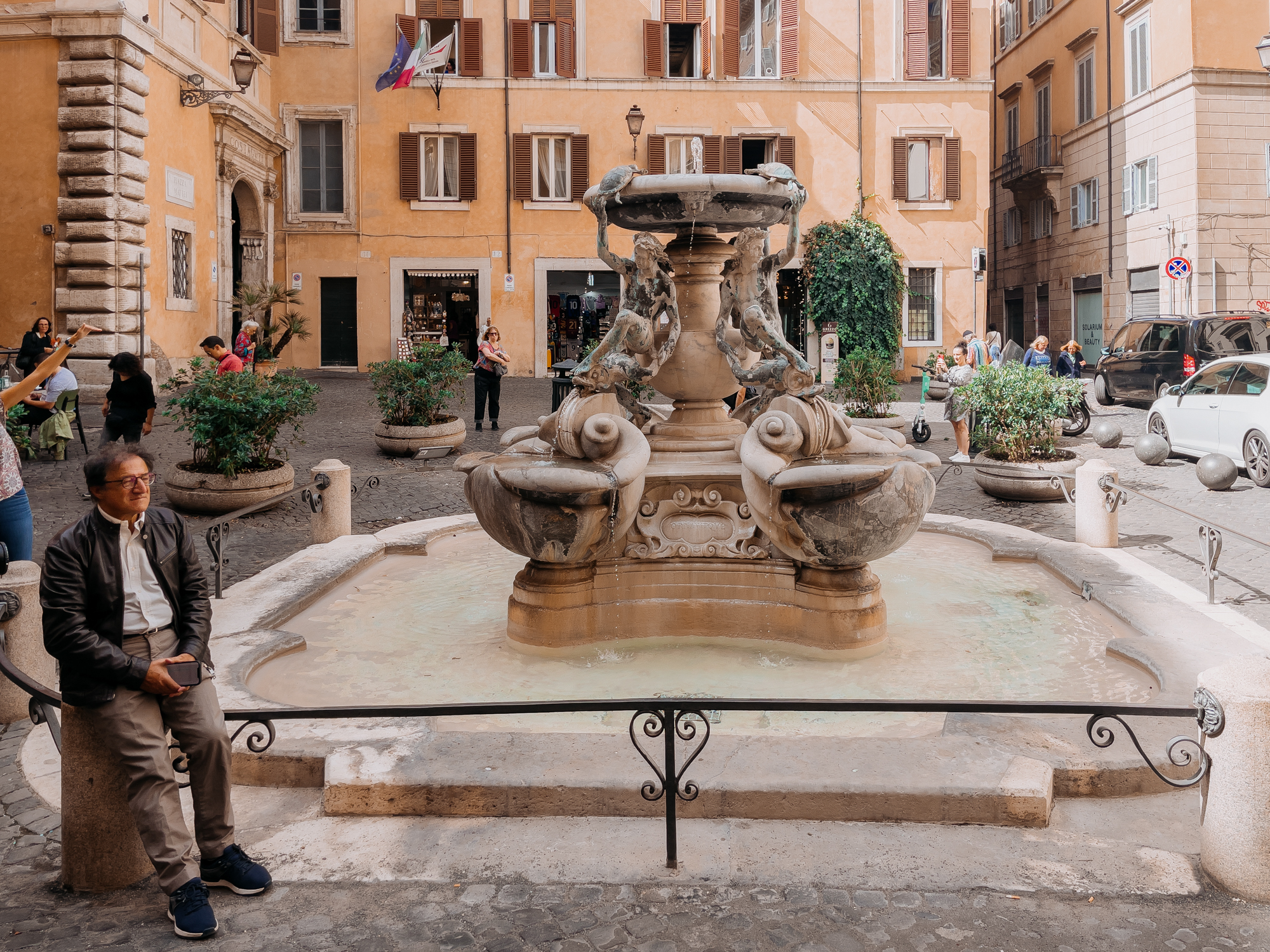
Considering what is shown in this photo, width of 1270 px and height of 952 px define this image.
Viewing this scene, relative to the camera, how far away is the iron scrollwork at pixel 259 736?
369cm

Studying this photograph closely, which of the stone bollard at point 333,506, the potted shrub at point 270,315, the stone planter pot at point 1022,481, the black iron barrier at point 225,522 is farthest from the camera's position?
the potted shrub at point 270,315

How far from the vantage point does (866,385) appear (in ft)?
47.6

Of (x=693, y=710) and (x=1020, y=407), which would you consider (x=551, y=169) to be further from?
(x=693, y=710)

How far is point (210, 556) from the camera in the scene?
8.34 metres

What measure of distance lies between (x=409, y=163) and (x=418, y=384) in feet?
47.2

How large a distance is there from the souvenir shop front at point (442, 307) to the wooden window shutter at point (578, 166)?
3152 mm

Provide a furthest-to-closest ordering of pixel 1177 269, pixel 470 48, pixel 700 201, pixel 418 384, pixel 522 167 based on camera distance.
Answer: pixel 522 167
pixel 470 48
pixel 1177 269
pixel 418 384
pixel 700 201

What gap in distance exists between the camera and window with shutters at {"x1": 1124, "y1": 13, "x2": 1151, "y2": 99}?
26.9 meters

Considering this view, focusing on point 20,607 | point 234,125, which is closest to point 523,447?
point 20,607

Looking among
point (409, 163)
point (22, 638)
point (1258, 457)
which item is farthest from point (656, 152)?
point (22, 638)

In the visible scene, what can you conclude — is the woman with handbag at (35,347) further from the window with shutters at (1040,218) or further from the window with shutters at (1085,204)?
Result: the window with shutters at (1040,218)

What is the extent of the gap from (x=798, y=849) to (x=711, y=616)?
7.97 feet

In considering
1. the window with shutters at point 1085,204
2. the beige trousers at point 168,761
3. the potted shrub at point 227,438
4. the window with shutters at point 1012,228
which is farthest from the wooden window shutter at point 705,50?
the beige trousers at point 168,761

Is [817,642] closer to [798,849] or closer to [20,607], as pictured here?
[798,849]
